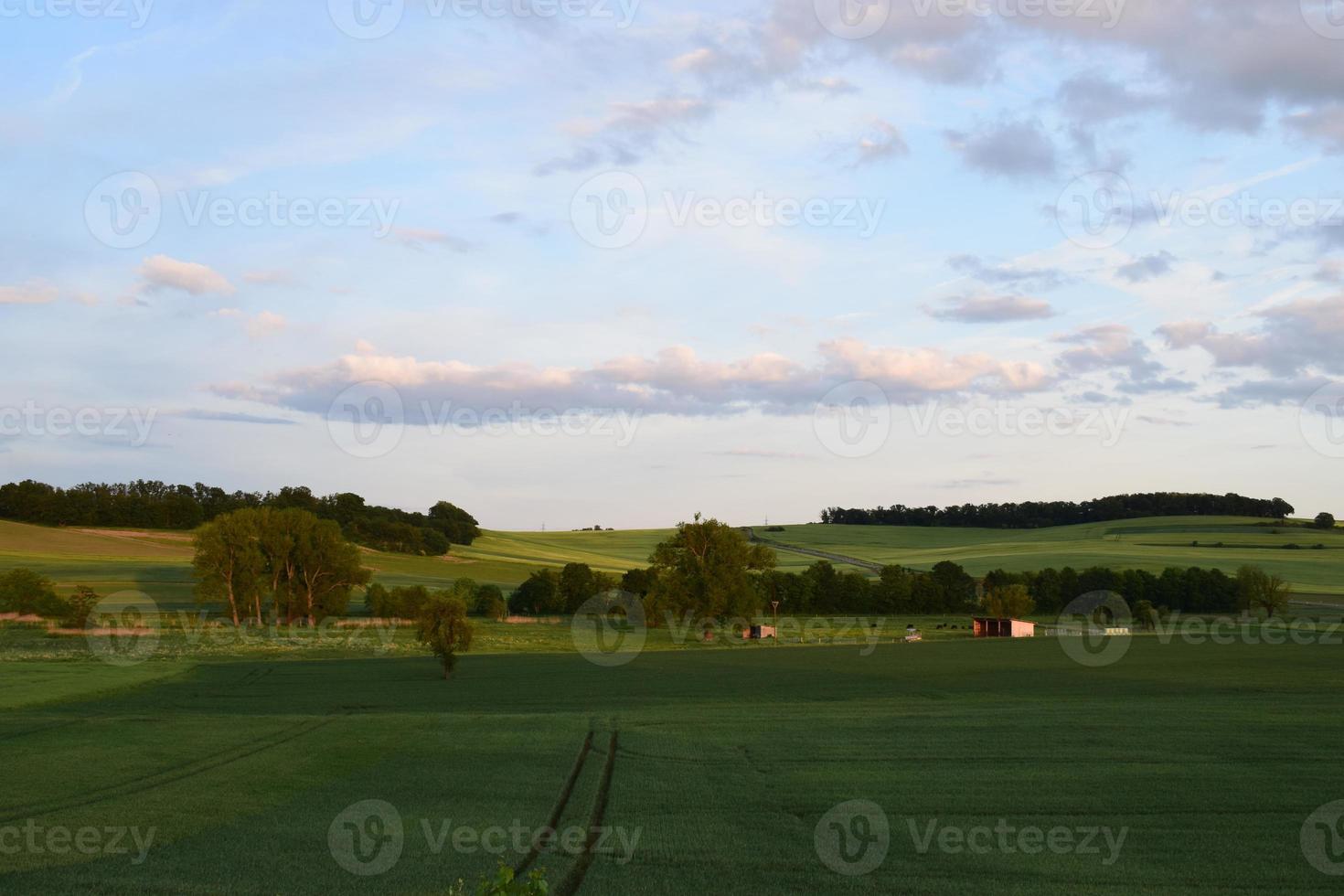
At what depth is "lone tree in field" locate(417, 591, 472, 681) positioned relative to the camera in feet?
180

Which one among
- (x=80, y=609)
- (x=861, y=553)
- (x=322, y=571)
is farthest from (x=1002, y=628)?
(x=861, y=553)

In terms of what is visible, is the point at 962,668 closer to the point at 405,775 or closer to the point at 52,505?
the point at 405,775

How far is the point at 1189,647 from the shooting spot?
7094 centimetres

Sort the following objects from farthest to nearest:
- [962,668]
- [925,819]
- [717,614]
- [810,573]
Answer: [810,573]
[717,614]
[962,668]
[925,819]

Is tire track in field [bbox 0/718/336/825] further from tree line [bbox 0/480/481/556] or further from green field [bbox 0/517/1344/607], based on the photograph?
tree line [bbox 0/480/481/556]

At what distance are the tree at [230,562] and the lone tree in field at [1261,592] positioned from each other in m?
95.5

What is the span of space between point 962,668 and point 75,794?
148 ft

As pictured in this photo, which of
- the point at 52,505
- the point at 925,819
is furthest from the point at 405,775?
the point at 52,505

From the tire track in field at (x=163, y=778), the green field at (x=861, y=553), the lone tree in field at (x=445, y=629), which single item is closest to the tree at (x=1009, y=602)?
the green field at (x=861, y=553)

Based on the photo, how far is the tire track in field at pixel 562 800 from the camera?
1722cm

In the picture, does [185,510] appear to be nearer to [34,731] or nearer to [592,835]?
[34,731]

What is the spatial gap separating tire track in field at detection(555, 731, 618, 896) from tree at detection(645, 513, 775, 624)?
54.8m

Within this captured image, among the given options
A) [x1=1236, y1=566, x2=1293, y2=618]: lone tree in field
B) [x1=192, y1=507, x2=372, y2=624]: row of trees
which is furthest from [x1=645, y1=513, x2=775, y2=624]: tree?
[x1=1236, y1=566, x2=1293, y2=618]: lone tree in field

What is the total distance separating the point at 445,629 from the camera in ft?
182
